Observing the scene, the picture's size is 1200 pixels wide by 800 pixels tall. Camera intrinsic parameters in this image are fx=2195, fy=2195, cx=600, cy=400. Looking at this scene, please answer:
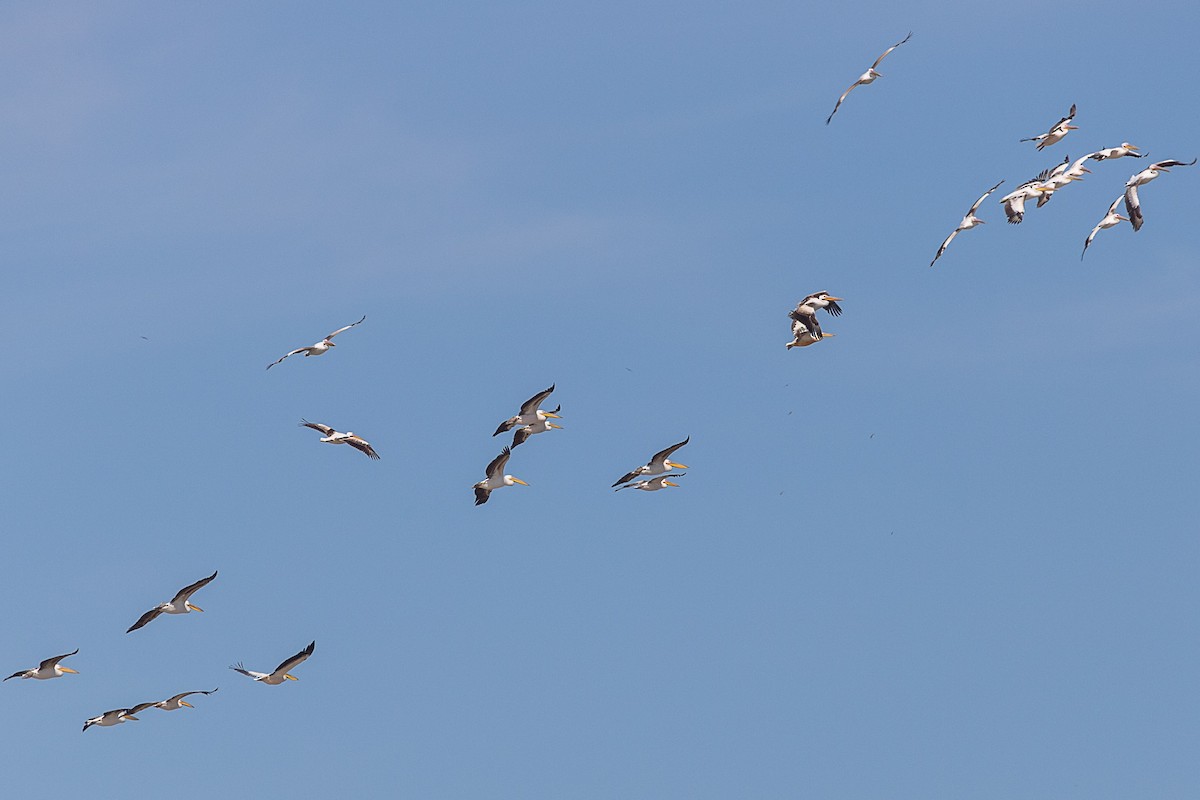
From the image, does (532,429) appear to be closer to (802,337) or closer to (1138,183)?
(802,337)

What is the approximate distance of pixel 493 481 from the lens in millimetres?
73875

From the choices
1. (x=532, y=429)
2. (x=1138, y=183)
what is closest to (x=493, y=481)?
(x=532, y=429)

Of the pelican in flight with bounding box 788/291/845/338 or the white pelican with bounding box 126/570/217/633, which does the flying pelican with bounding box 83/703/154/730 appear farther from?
the pelican in flight with bounding box 788/291/845/338

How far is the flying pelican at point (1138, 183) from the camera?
240 feet

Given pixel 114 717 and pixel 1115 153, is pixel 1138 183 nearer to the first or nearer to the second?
pixel 1115 153

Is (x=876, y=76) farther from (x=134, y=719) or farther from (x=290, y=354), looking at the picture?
(x=134, y=719)

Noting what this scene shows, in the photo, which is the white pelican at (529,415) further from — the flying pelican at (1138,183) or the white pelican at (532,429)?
the flying pelican at (1138,183)

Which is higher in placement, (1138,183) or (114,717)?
(1138,183)

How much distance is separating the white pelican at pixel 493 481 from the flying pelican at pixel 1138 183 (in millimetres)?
22191

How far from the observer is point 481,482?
7394 cm

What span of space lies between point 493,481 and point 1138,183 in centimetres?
2393

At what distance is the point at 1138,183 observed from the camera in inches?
2911

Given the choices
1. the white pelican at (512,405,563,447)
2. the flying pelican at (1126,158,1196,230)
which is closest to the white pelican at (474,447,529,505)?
the white pelican at (512,405,563,447)

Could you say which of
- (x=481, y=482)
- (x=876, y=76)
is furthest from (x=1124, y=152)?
(x=481, y=482)
